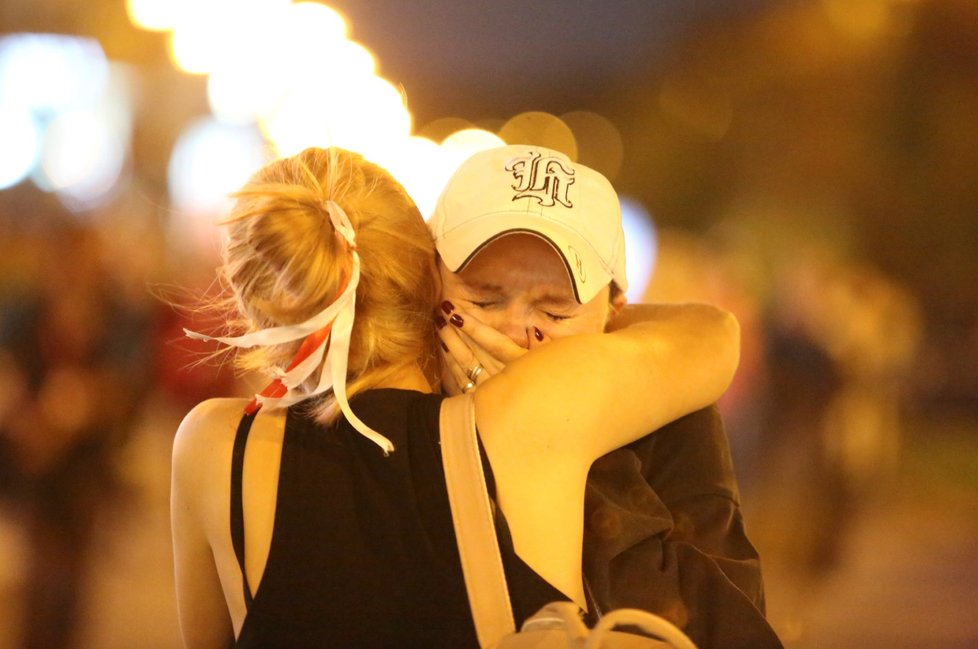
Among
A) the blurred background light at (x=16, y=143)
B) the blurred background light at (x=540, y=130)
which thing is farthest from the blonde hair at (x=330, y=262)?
the blurred background light at (x=540, y=130)

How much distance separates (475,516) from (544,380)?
26 centimetres

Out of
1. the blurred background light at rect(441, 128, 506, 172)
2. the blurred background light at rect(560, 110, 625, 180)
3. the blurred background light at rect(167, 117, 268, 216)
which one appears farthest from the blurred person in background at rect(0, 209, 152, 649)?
the blurred background light at rect(560, 110, 625, 180)

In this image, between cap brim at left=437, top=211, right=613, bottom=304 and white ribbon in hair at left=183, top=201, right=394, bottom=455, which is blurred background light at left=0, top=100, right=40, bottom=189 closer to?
cap brim at left=437, top=211, right=613, bottom=304

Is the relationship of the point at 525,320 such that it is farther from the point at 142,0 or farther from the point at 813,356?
the point at 142,0

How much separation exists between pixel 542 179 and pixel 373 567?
98 centimetres

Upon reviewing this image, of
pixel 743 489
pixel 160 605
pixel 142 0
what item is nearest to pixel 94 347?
pixel 160 605

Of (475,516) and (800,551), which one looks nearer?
(475,516)

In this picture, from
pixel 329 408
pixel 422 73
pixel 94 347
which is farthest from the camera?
pixel 422 73

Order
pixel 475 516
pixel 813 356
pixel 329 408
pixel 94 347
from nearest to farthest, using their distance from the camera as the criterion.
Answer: pixel 475 516 → pixel 329 408 → pixel 94 347 → pixel 813 356

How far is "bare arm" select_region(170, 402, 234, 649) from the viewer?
2.02 m

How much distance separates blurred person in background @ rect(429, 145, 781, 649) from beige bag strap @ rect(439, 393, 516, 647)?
340 millimetres

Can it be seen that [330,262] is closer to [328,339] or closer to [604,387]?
[328,339]

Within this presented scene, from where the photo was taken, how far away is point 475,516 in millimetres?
1884

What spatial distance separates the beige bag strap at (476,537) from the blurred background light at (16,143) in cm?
1961
